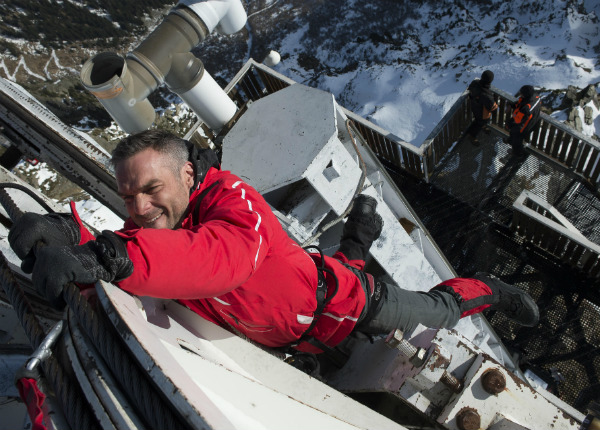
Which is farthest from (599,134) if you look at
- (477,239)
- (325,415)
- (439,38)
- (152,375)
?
(152,375)

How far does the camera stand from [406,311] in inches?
133

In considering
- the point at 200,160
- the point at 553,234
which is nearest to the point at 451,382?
the point at 200,160

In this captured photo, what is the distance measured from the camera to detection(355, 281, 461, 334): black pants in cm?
328

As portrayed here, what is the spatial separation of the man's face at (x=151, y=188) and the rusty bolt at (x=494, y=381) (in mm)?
1999

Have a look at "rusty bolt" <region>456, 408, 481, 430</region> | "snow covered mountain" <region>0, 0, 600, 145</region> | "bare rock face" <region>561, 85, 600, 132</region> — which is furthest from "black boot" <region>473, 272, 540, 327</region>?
"snow covered mountain" <region>0, 0, 600, 145</region>

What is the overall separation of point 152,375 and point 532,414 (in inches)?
96.3

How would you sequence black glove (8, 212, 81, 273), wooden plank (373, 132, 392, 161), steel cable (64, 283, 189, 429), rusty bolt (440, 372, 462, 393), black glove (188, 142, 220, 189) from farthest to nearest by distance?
wooden plank (373, 132, 392, 161) → rusty bolt (440, 372, 462, 393) → black glove (188, 142, 220, 189) → black glove (8, 212, 81, 273) → steel cable (64, 283, 189, 429)

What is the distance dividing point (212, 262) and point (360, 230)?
8.38 feet

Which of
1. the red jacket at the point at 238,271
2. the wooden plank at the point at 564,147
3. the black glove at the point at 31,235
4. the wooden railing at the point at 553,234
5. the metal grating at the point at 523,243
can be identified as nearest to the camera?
the black glove at the point at 31,235

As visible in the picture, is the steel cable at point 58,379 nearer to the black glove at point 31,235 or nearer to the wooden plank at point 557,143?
the black glove at point 31,235

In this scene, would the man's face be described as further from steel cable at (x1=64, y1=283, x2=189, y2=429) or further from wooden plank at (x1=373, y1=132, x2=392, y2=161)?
wooden plank at (x1=373, y1=132, x2=392, y2=161)

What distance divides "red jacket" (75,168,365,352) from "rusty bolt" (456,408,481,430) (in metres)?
0.85

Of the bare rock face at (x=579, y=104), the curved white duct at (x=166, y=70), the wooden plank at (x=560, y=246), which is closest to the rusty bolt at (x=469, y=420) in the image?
the wooden plank at (x=560, y=246)

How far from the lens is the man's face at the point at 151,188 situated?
2230 millimetres
